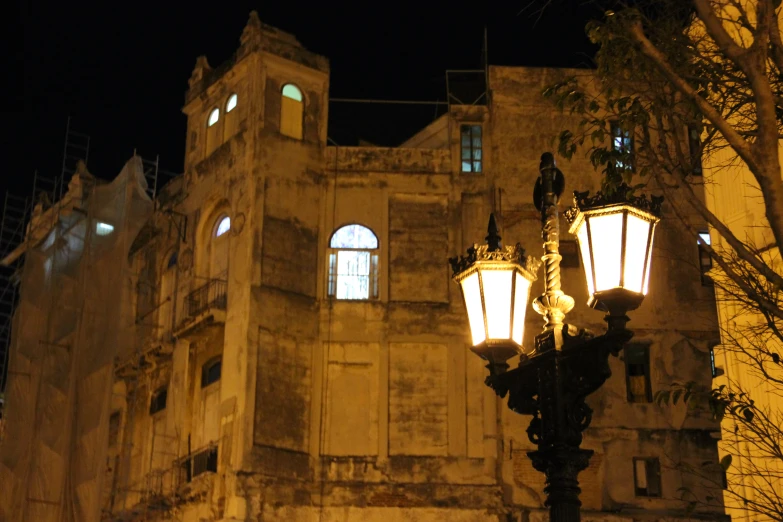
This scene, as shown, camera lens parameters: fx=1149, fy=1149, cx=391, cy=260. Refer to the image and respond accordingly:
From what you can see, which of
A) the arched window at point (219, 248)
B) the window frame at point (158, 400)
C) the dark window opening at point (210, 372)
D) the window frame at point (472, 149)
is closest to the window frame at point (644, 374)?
the window frame at point (472, 149)

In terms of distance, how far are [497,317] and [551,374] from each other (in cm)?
73

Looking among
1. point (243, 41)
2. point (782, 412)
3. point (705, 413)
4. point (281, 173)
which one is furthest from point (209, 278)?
point (782, 412)

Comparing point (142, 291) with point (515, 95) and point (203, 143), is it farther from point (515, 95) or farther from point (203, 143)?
point (515, 95)

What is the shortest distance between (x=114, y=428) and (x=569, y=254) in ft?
44.5

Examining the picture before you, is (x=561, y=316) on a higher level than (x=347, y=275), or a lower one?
lower

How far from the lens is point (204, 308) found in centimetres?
2736

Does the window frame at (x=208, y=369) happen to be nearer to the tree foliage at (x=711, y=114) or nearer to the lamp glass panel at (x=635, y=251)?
the tree foliage at (x=711, y=114)

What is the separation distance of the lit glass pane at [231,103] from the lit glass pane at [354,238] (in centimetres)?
435

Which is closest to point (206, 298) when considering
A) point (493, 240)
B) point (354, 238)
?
point (354, 238)

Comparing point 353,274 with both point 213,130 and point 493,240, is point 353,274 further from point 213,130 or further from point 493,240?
point 493,240

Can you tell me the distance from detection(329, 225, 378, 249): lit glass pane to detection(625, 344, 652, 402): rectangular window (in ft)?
22.2

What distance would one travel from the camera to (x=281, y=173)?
28.1 m

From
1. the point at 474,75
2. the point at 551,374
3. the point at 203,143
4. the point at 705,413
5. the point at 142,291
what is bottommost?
the point at 551,374

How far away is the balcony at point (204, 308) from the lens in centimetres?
2709
